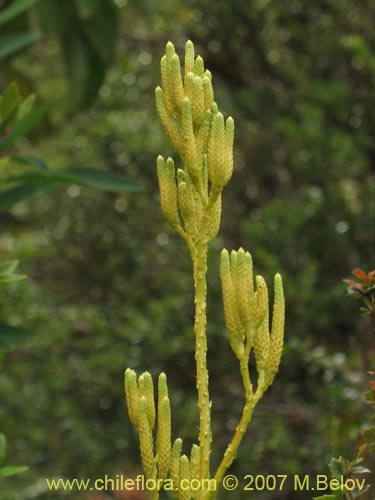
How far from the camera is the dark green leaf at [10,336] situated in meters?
2.21

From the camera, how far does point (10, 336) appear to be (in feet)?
7.42

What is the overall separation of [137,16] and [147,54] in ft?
2.70

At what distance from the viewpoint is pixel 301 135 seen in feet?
14.7

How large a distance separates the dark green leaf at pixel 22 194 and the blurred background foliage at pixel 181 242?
1245mm

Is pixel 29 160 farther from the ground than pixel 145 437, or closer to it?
farther from the ground

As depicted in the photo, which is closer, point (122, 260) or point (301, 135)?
point (301, 135)

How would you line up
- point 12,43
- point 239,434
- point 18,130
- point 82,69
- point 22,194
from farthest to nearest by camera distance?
point 82,69, point 12,43, point 22,194, point 18,130, point 239,434

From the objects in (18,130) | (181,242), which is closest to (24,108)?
(18,130)

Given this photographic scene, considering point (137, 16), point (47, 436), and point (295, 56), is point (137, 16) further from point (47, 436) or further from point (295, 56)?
point (47, 436)

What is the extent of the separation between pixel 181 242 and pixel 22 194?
2.30m

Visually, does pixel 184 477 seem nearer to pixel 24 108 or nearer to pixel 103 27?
pixel 24 108

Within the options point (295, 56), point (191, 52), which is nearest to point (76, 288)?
point (295, 56)

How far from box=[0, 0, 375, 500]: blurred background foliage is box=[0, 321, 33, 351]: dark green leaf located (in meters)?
1.22

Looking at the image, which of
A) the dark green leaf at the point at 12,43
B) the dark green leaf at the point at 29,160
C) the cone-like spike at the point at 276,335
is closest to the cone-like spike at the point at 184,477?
the cone-like spike at the point at 276,335
